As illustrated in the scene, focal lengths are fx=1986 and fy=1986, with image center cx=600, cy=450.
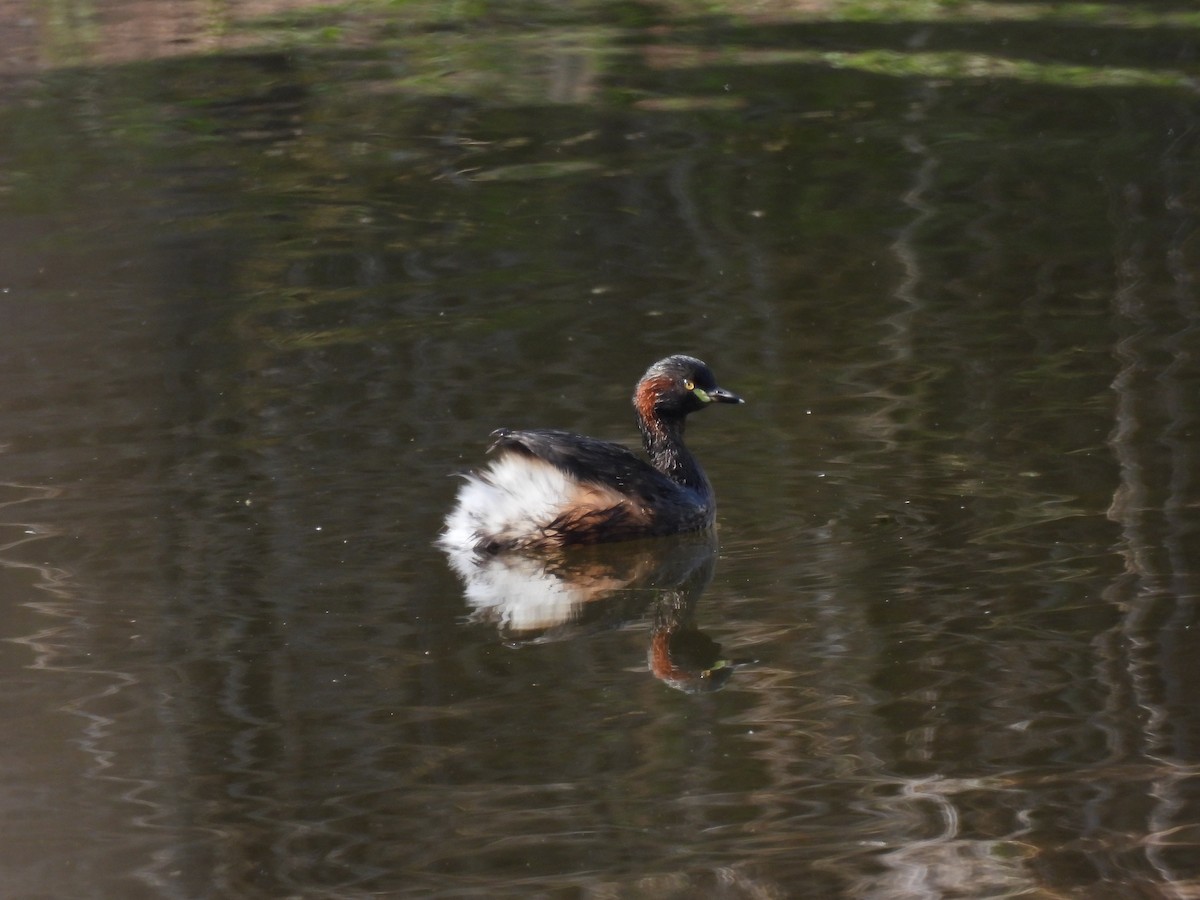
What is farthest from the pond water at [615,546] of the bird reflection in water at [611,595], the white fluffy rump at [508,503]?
the white fluffy rump at [508,503]

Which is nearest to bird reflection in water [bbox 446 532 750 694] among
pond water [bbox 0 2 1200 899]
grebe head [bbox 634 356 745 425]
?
pond water [bbox 0 2 1200 899]

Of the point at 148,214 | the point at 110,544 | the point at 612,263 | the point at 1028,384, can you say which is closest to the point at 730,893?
the point at 110,544

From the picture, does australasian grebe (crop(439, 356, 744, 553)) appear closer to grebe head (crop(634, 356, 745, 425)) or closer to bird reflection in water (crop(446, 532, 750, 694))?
bird reflection in water (crop(446, 532, 750, 694))

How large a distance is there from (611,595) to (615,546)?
0.60 metres

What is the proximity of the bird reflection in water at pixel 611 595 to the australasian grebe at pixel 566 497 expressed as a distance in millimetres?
67

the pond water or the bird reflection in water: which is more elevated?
the pond water

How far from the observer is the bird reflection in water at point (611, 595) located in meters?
6.03

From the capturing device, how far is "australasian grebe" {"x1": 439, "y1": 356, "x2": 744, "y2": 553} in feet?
23.3

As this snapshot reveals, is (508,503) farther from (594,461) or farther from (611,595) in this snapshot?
(611,595)

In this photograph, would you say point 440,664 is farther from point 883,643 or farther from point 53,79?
point 53,79

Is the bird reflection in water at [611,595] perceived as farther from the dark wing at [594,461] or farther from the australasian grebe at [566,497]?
the dark wing at [594,461]

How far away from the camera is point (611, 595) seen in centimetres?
683

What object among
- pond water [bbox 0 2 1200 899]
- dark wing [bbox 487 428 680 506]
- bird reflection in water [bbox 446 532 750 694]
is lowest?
bird reflection in water [bbox 446 532 750 694]

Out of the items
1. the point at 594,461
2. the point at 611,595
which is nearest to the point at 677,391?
the point at 594,461
